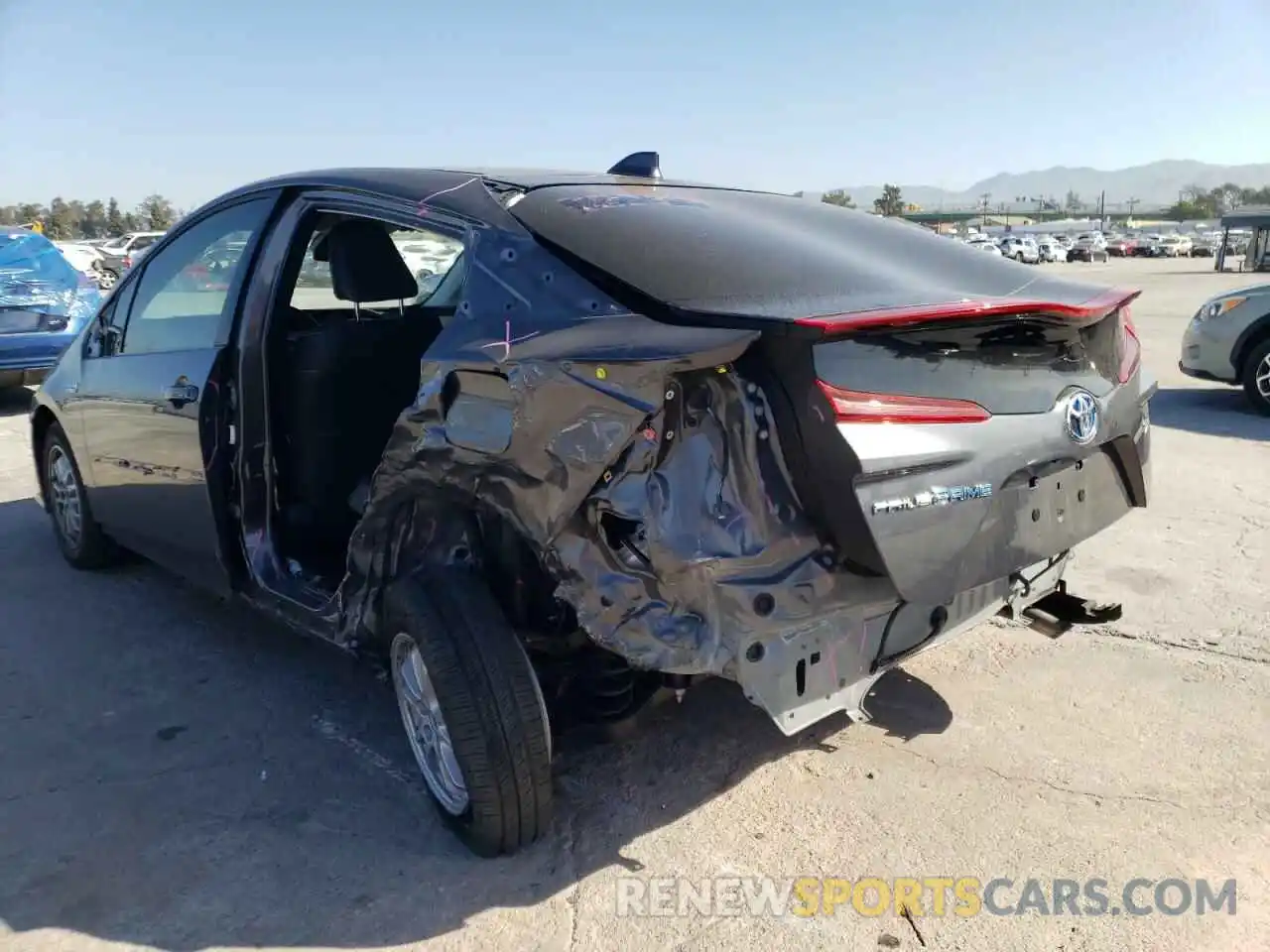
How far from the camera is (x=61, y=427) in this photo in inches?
192

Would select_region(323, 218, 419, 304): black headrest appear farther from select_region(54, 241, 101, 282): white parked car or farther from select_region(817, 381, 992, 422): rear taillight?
select_region(54, 241, 101, 282): white parked car

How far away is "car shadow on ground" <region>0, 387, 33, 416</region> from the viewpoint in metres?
9.98

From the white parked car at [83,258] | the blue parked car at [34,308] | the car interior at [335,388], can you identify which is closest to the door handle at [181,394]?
the car interior at [335,388]

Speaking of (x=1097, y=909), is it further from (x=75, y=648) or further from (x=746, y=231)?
(x=75, y=648)

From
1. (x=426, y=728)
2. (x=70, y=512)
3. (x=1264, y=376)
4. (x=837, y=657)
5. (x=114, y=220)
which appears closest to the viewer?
(x=837, y=657)

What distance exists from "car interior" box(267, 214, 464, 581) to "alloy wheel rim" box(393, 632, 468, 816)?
752mm

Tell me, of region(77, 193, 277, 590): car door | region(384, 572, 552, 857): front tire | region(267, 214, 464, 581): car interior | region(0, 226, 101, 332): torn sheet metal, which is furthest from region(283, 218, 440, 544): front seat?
region(0, 226, 101, 332): torn sheet metal

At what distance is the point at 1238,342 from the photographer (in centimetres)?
862

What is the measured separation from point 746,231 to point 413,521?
1247 millimetres

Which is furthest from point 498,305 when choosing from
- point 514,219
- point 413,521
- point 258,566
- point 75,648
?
point 75,648

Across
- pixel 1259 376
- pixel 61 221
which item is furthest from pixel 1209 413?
pixel 61 221

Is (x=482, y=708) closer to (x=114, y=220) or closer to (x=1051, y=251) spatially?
(x=1051, y=251)

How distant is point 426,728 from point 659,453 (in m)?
1.14

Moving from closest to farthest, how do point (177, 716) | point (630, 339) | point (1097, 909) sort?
point (630, 339), point (1097, 909), point (177, 716)
